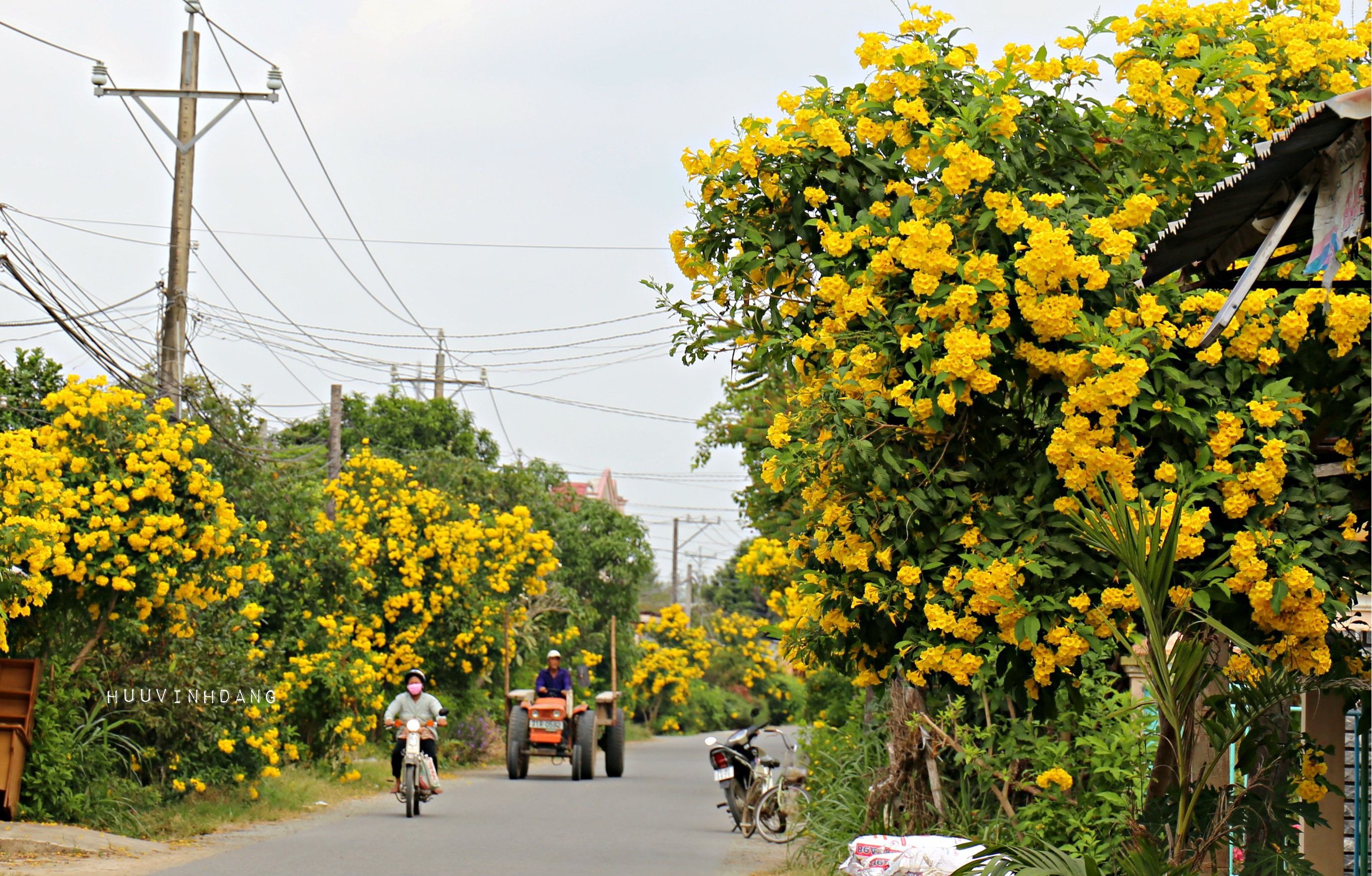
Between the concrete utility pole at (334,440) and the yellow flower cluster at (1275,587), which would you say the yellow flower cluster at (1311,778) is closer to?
the yellow flower cluster at (1275,587)

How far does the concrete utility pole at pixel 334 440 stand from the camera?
88.3 ft

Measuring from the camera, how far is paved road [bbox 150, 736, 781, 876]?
1286cm

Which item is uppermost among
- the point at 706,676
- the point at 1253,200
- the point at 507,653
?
the point at 1253,200

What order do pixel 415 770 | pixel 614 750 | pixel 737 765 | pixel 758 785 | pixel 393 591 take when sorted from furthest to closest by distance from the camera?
1. pixel 614 750
2. pixel 393 591
3. pixel 415 770
4. pixel 737 765
5. pixel 758 785

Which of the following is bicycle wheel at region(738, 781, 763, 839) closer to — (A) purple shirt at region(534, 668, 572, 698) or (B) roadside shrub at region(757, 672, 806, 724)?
(A) purple shirt at region(534, 668, 572, 698)

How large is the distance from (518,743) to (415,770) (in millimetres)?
7346

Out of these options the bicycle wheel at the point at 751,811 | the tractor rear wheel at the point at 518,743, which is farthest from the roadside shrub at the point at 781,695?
the bicycle wheel at the point at 751,811

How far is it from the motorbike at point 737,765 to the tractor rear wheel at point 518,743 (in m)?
8.14

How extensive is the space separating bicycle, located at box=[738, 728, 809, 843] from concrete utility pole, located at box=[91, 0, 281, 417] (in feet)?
24.2

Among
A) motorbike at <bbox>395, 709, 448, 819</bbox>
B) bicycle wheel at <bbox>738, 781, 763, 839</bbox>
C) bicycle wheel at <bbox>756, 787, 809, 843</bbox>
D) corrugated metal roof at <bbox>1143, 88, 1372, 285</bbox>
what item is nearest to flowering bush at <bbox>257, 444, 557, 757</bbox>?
motorbike at <bbox>395, 709, 448, 819</bbox>

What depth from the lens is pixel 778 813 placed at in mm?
16438

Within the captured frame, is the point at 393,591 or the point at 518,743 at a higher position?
the point at 393,591

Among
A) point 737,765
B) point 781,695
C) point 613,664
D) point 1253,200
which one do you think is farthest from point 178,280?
point 781,695

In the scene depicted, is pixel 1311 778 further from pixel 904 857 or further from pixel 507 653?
pixel 507 653
